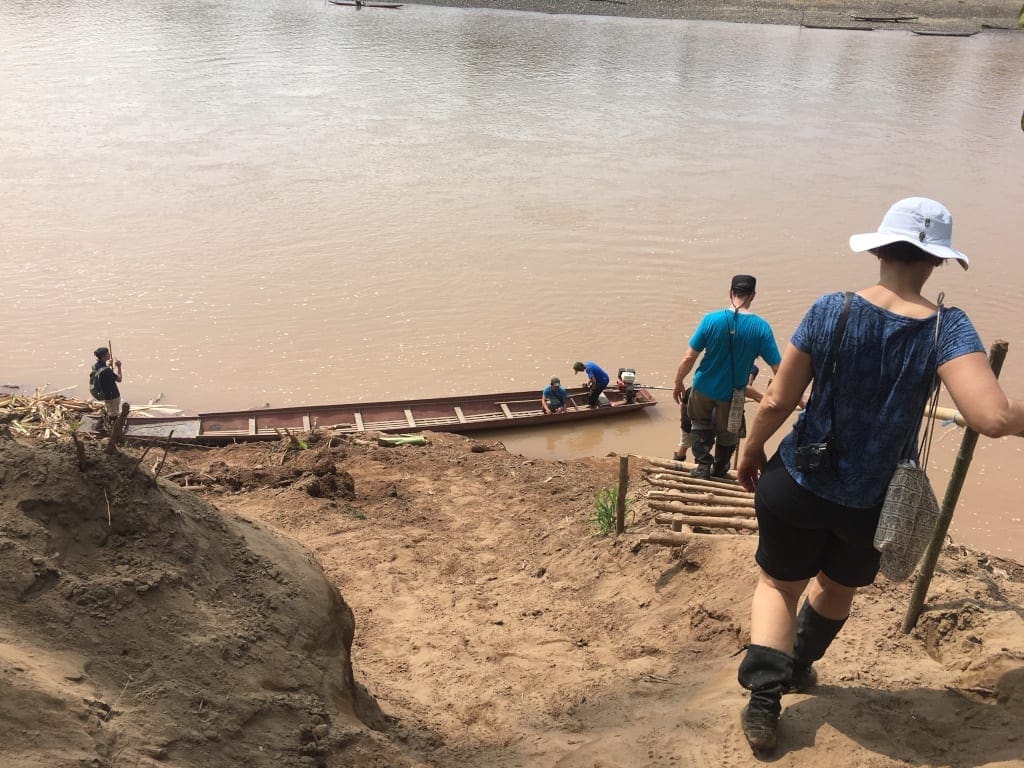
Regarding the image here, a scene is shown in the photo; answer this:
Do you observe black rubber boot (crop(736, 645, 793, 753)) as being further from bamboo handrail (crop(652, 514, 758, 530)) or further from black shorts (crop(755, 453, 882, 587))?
bamboo handrail (crop(652, 514, 758, 530))

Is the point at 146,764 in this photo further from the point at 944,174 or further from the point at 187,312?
the point at 944,174

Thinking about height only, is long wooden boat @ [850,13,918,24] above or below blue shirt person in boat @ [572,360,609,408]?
above

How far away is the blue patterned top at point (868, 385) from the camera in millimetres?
2852

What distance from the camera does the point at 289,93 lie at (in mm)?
25750

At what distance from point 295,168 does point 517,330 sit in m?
8.40

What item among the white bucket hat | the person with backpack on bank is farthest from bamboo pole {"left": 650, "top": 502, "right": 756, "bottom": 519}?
the person with backpack on bank

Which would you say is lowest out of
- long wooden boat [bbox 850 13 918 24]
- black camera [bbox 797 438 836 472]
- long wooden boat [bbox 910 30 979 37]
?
black camera [bbox 797 438 836 472]

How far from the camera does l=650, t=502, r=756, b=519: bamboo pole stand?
5504 mm

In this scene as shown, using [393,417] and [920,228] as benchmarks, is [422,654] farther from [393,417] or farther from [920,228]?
[393,417]

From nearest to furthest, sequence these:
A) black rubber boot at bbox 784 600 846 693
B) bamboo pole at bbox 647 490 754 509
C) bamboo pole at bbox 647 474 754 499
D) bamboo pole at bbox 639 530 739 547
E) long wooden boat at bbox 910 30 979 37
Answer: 1. black rubber boot at bbox 784 600 846 693
2. bamboo pole at bbox 639 530 739 547
3. bamboo pole at bbox 647 490 754 509
4. bamboo pole at bbox 647 474 754 499
5. long wooden boat at bbox 910 30 979 37

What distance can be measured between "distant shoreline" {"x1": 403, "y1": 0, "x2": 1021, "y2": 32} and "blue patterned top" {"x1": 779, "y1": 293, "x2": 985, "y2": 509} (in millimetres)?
39955

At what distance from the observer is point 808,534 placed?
10.4ft

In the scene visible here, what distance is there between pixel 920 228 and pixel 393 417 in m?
8.65

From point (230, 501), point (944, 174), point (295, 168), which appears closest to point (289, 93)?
point (295, 168)
